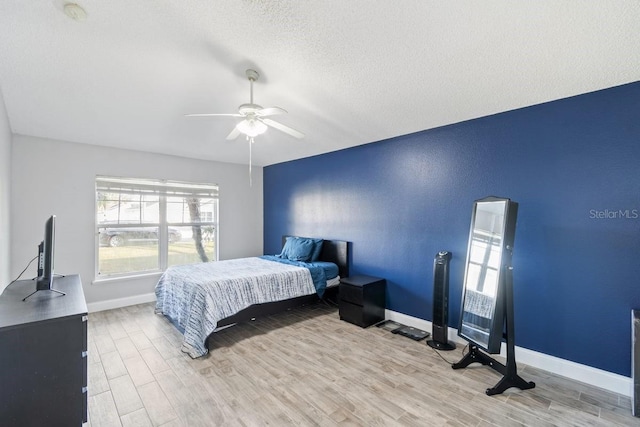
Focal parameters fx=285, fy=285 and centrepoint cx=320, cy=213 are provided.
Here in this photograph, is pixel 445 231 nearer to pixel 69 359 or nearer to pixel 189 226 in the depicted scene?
pixel 69 359

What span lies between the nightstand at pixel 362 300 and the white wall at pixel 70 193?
313 centimetres

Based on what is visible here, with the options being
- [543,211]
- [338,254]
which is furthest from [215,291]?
[543,211]

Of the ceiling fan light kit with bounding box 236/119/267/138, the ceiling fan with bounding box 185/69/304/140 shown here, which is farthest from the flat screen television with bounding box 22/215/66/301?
the ceiling fan light kit with bounding box 236/119/267/138

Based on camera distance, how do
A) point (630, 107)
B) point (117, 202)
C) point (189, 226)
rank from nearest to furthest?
point (630, 107), point (117, 202), point (189, 226)

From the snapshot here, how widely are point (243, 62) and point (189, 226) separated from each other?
3703 millimetres

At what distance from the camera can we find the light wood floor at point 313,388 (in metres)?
1.98

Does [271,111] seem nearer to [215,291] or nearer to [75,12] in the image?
[75,12]

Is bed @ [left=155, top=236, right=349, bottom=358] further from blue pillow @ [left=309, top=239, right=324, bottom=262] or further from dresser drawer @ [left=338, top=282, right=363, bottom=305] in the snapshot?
dresser drawer @ [left=338, top=282, right=363, bottom=305]

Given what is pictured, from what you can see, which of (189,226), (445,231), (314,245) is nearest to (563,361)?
(445,231)

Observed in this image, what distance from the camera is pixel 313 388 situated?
2.31m

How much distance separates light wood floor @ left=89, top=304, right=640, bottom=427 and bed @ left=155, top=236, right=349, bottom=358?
0.27 meters

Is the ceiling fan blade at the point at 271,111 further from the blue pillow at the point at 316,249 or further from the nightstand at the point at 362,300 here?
the blue pillow at the point at 316,249

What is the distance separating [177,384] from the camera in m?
2.35

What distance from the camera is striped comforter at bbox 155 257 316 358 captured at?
290 centimetres
